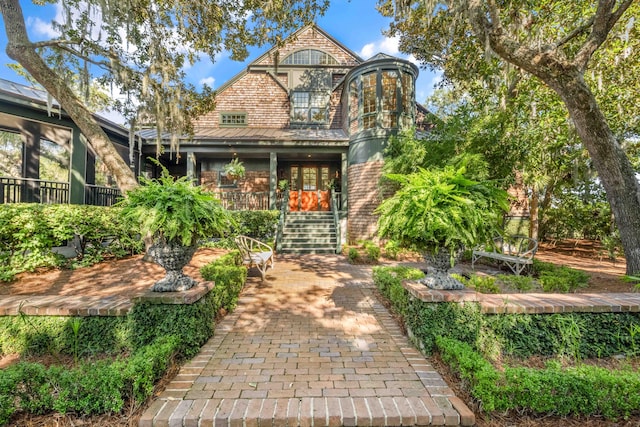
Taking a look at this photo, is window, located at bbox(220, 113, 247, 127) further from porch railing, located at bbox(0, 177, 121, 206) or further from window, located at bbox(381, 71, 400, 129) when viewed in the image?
window, located at bbox(381, 71, 400, 129)

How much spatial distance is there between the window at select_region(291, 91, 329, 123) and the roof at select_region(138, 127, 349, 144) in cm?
95

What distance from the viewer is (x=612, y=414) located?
2.10 m

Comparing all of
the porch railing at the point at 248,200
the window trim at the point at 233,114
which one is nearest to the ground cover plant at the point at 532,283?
the porch railing at the point at 248,200

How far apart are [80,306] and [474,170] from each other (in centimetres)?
820

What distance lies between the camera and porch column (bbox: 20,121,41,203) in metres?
7.14

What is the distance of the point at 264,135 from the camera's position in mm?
11969

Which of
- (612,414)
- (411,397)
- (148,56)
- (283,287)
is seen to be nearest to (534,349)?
(612,414)

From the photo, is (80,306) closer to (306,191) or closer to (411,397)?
(411,397)

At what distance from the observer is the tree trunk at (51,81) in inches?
200

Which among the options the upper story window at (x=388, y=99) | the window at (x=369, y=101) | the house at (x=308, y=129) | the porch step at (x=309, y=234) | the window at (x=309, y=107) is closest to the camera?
the porch step at (x=309, y=234)

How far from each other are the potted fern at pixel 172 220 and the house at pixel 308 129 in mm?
7720

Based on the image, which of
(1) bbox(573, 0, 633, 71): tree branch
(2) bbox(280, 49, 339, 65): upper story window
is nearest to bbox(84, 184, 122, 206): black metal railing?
(2) bbox(280, 49, 339, 65): upper story window

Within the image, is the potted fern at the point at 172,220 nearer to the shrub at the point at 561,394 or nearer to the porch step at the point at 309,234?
the shrub at the point at 561,394

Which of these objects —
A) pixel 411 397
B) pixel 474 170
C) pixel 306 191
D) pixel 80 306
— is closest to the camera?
pixel 411 397
